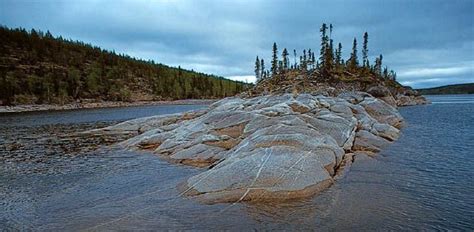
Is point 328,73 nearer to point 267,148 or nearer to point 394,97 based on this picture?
point 394,97

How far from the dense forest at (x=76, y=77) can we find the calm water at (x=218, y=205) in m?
101

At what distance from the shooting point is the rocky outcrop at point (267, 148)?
43.7ft

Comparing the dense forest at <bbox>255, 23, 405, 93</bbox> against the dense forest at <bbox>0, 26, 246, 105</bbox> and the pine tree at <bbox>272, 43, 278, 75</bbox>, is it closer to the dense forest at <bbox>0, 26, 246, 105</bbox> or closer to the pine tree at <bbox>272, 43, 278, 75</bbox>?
the pine tree at <bbox>272, 43, 278, 75</bbox>

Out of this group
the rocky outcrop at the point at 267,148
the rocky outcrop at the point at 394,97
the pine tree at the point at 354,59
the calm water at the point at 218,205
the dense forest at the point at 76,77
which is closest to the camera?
the calm water at the point at 218,205

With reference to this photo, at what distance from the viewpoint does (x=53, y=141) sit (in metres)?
32.3

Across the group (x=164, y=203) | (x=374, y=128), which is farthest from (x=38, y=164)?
(x=374, y=128)

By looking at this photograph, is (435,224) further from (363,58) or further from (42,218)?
(363,58)

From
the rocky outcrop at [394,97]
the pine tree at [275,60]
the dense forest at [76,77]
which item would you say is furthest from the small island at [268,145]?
the dense forest at [76,77]

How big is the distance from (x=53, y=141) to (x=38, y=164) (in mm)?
11713

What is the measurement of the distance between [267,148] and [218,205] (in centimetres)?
469

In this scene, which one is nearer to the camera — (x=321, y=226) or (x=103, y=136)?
(x=321, y=226)

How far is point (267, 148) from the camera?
16078 mm

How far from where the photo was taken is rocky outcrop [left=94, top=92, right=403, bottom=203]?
1331 cm

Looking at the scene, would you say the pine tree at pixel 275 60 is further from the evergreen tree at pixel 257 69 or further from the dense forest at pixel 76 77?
the dense forest at pixel 76 77
